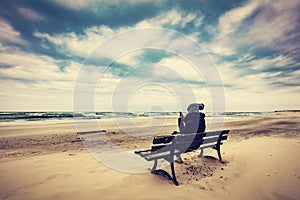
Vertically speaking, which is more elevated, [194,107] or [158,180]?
[194,107]

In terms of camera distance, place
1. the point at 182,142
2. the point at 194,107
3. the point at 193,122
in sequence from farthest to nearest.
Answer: the point at 194,107 → the point at 193,122 → the point at 182,142

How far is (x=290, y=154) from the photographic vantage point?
6.80m

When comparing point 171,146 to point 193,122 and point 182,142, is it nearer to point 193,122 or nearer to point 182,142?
point 182,142

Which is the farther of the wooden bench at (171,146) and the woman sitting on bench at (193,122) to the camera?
the woman sitting on bench at (193,122)

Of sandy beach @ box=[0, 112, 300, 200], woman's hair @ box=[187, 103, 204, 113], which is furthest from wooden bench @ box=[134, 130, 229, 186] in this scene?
woman's hair @ box=[187, 103, 204, 113]

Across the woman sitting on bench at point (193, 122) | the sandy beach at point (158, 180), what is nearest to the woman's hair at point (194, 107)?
the woman sitting on bench at point (193, 122)

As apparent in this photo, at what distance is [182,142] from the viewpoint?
16.2ft

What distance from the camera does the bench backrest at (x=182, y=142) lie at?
15.5 feet

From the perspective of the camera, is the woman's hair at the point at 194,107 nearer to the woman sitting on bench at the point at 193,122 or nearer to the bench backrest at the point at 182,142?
the woman sitting on bench at the point at 193,122

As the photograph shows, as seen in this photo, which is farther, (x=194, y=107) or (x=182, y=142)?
(x=194, y=107)

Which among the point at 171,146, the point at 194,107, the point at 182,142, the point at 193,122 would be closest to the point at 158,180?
the point at 171,146

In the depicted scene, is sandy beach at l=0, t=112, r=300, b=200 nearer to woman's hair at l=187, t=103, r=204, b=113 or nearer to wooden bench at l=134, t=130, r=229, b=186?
wooden bench at l=134, t=130, r=229, b=186

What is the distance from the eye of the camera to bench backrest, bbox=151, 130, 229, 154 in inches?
187

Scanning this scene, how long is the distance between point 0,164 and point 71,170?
9.98 feet
